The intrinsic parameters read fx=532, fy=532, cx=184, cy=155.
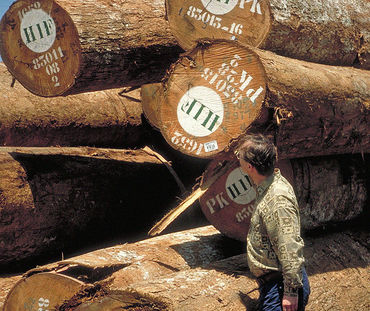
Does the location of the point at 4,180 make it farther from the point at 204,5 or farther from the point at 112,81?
the point at 204,5

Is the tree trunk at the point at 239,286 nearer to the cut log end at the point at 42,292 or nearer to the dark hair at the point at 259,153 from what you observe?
the cut log end at the point at 42,292

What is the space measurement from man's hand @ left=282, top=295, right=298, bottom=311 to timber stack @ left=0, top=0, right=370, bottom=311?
0.42 m

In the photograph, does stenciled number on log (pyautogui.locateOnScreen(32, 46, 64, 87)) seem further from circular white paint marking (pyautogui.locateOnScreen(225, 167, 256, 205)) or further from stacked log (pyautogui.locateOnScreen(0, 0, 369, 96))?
circular white paint marking (pyautogui.locateOnScreen(225, 167, 256, 205))

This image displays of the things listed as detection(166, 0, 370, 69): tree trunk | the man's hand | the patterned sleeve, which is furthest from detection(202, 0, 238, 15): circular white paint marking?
the man's hand

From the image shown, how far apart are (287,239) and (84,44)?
6.25ft

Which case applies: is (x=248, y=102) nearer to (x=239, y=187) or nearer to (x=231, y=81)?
(x=231, y=81)

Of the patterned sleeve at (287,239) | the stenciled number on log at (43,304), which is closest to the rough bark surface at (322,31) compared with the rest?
the patterned sleeve at (287,239)

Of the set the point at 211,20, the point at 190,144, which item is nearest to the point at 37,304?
the point at 190,144

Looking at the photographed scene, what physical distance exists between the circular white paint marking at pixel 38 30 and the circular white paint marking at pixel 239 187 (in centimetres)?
156

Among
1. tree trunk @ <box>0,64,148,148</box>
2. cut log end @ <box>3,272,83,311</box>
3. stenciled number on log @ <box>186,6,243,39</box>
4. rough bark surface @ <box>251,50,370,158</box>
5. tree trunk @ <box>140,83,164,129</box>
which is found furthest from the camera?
tree trunk @ <box>140,83,164,129</box>

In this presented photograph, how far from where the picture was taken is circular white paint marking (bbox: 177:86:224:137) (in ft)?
10.5

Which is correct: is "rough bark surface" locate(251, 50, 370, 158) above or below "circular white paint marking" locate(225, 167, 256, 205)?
above

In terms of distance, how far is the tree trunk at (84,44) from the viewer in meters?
3.58

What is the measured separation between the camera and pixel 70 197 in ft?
13.0
